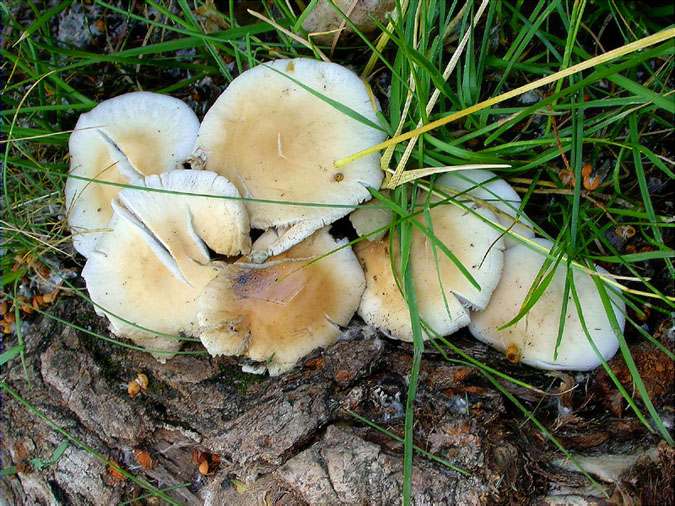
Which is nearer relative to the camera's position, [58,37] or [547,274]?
[547,274]

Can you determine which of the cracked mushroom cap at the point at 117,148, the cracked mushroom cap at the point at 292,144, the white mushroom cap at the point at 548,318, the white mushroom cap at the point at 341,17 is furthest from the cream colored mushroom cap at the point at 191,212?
the white mushroom cap at the point at 548,318

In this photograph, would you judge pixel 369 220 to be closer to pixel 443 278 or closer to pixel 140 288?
pixel 443 278

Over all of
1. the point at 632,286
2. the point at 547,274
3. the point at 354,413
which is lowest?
the point at 354,413

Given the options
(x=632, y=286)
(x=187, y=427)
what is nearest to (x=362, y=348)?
(x=187, y=427)

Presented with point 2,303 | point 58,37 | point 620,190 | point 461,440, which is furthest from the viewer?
point 58,37

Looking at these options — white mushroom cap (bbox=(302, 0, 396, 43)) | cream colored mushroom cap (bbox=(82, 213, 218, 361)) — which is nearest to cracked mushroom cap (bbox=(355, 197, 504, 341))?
cream colored mushroom cap (bbox=(82, 213, 218, 361))

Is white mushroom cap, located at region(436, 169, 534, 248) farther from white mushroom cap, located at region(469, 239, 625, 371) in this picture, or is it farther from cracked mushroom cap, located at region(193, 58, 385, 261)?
cracked mushroom cap, located at region(193, 58, 385, 261)

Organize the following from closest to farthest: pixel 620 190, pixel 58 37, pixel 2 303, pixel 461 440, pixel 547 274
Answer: pixel 461 440 < pixel 547 274 < pixel 620 190 < pixel 2 303 < pixel 58 37

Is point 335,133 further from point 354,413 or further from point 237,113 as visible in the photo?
point 354,413
